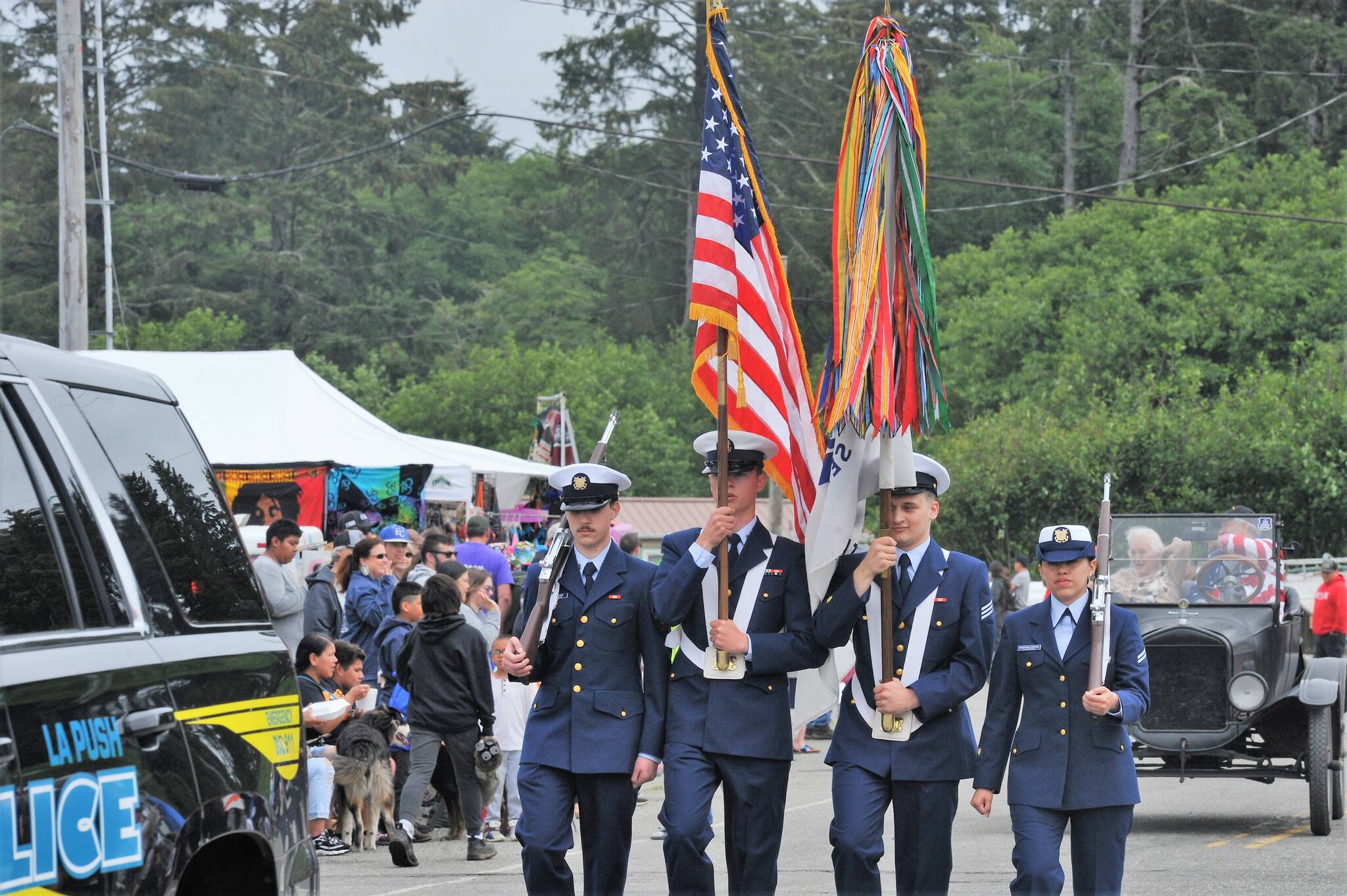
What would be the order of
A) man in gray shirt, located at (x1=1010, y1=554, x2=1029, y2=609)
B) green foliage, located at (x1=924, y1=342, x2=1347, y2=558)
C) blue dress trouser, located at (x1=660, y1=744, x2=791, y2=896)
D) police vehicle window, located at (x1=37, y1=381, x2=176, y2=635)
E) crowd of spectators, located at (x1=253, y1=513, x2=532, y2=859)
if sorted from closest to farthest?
police vehicle window, located at (x1=37, y1=381, x2=176, y2=635)
blue dress trouser, located at (x1=660, y1=744, x2=791, y2=896)
crowd of spectators, located at (x1=253, y1=513, x2=532, y2=859)
man in gray shirt, located at (x1=1010, y1=554, x2=1029, y2=609)
green foliage, located at (x1=924, y1=342, x2=1347, y2=558)

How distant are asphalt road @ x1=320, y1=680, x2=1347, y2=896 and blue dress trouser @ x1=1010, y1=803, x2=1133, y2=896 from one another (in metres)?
2.83

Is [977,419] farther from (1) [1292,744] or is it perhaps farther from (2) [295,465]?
(1) [1292,744]

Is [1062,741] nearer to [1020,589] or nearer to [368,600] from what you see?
[368,600]

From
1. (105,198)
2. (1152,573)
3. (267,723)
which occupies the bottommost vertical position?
(1152,573)

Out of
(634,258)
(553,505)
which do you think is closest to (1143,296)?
(634,258)

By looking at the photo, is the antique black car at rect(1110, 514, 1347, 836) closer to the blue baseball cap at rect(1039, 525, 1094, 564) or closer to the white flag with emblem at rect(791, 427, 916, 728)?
the blue baseball cap at rect(1039, 525, 1094, 564)

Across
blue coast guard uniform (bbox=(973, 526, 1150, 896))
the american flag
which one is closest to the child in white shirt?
the american flag

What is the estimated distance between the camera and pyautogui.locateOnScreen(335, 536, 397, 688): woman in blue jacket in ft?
40.2

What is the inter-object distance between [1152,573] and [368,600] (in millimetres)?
5793

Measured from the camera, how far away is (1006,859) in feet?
34.4

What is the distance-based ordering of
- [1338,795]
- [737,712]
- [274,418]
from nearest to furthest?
[737,712]
[1338,795]
[274,418]

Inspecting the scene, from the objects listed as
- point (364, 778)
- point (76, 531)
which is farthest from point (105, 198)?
point (76, 531)

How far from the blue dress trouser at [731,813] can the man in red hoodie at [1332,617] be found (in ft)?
57.3

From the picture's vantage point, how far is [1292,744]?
1185cm
